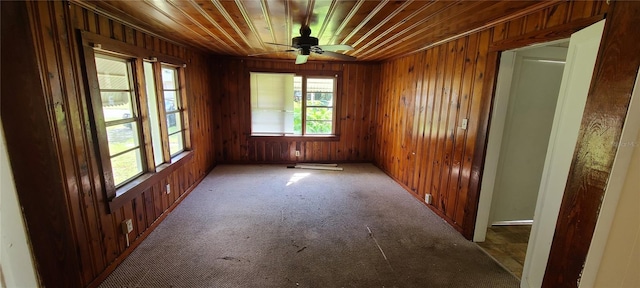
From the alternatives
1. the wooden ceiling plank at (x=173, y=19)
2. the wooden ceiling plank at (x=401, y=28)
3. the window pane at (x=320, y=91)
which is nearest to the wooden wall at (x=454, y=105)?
the wooden ceiling plank at (x=401, y=28)

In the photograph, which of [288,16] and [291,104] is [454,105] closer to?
[288,16]

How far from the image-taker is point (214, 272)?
212 cm

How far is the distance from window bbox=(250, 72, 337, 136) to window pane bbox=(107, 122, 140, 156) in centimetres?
270

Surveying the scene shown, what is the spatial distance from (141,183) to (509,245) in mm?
3699

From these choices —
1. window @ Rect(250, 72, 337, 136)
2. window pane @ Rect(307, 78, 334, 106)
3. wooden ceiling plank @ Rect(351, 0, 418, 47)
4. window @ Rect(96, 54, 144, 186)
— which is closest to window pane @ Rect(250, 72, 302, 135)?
window @ Rect(250, 72, 337, 136)

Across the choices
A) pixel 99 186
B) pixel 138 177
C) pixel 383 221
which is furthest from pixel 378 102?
pixel 99 186

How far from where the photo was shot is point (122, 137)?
2.38 m

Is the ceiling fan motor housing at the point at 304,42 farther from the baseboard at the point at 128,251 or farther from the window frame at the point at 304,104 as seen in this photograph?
the window frame at the point at 304,104

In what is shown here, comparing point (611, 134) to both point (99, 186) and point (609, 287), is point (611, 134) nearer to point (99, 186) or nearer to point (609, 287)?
point (609, 287)

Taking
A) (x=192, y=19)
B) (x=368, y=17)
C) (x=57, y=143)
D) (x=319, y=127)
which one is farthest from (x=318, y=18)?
(x=319, y=127)

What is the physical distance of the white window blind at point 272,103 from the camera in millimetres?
5043

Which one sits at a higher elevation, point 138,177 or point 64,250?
point 138,177

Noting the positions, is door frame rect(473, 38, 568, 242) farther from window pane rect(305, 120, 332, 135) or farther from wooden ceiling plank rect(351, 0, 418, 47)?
window pane rect(305, 120, 332, 135)

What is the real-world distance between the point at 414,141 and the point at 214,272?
120 inches
